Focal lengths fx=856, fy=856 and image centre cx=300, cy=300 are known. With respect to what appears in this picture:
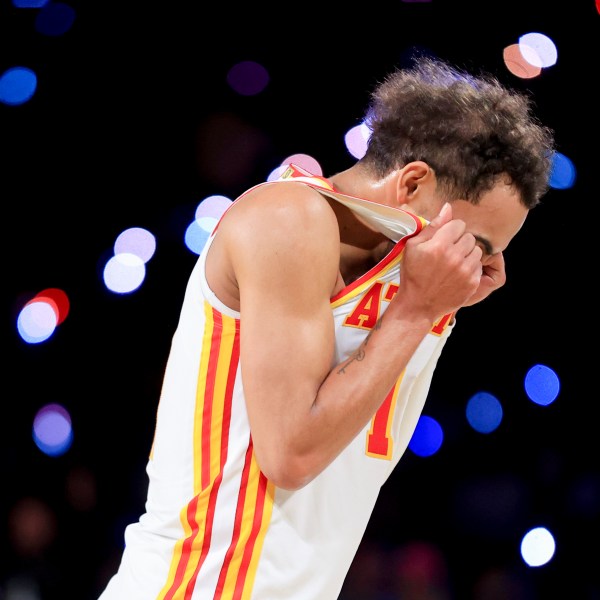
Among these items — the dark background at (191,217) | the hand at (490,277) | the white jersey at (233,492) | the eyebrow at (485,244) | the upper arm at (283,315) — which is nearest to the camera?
the upper arm at (283,315)

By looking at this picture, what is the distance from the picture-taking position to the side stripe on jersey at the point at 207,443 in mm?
942

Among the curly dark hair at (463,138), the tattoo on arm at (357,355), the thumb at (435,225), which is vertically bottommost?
the tattoo on arm at (357,355)

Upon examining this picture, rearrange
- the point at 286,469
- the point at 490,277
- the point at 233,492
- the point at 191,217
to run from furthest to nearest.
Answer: the point at 191,217 → the point at 490,277 → the point at 233,492 → the point at 286,469

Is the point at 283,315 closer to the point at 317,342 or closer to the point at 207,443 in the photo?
the point at 317,342

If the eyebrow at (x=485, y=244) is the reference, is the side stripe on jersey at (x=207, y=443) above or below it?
below

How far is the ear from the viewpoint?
3.41ft

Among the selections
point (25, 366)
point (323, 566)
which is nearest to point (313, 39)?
point (25, 366)

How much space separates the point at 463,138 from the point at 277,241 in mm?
325

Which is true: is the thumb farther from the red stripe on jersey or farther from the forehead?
the red stripe on jersey

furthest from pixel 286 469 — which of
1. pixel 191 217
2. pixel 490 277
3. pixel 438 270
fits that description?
pixel 191 217

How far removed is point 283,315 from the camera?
844mm

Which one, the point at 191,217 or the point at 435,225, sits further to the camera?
the point at 191,217

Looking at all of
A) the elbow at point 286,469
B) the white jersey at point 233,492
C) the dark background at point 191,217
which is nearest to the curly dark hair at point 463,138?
the white jersey at point 233,492

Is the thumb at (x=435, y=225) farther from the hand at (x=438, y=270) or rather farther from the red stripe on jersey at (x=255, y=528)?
the red stripe on jersey at (x=255, y=528)
